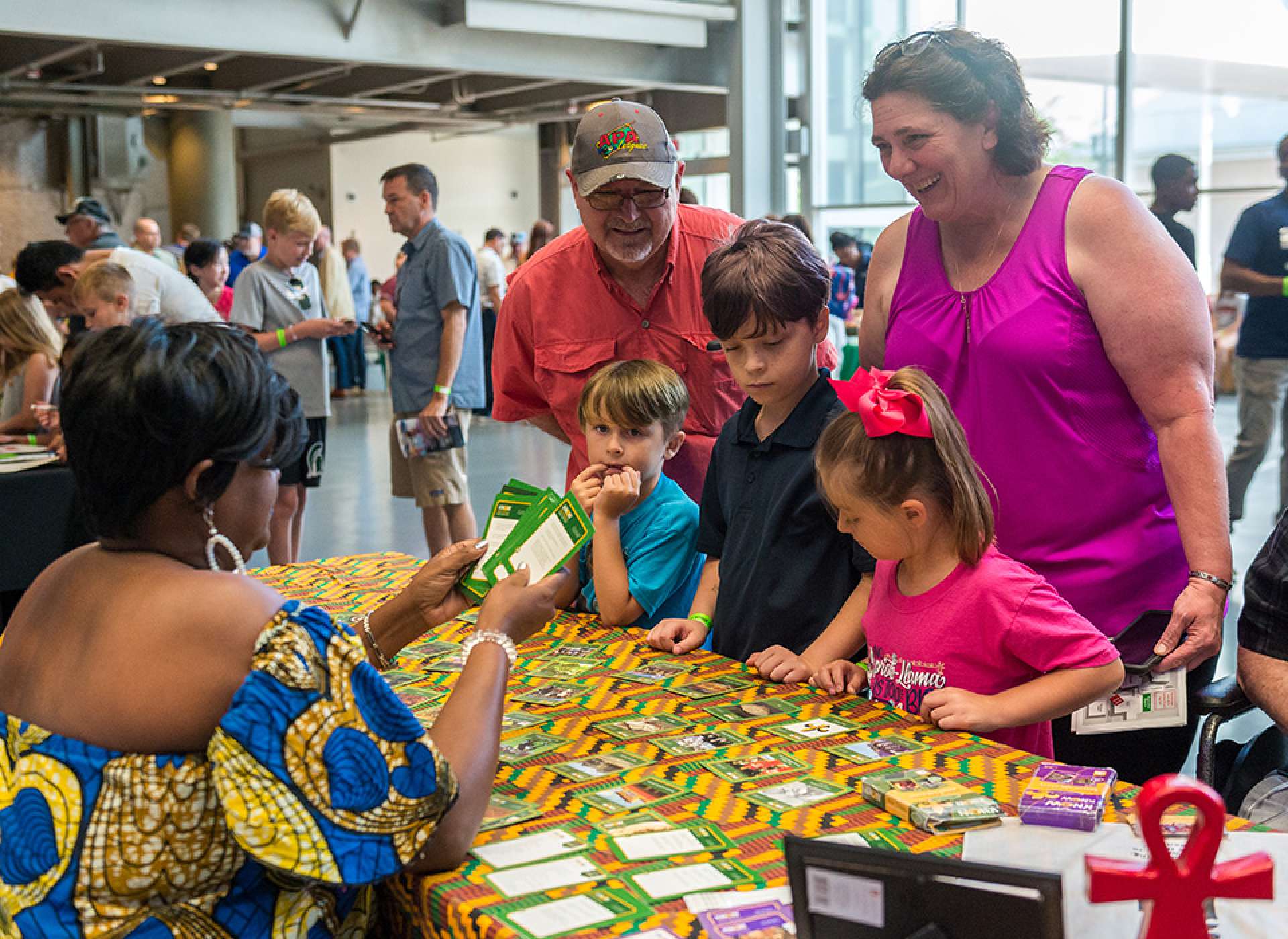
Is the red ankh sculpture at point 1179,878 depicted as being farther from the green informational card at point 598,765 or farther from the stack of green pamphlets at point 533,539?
the stack of green pamphlets at point 533,539

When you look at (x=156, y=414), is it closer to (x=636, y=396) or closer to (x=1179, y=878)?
(x=1179, y=878)

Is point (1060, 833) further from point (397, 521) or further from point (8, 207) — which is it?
point (8, 207)

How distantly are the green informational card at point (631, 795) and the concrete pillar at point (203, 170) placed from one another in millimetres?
17039

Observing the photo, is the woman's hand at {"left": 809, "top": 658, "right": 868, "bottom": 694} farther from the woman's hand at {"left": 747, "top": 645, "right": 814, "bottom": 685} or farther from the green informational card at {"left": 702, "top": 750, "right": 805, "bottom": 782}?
the green informational card at {"left": 702, "top": 750, "right": 805, "bottom": 782}

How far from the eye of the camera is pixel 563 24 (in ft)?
36.3

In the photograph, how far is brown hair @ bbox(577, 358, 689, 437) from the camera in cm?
260

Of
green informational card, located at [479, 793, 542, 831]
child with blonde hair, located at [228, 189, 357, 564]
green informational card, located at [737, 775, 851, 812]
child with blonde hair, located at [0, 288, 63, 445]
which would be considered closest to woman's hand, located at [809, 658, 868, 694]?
green informational card, located at [737, 775, 851, 812]

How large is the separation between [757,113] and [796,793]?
11.2m

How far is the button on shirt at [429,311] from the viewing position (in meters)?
5.58

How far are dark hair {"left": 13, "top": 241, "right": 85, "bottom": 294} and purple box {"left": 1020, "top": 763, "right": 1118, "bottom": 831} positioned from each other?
5120mm

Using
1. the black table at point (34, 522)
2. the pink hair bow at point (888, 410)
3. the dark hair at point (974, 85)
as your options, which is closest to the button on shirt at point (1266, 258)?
the dark hair at point (974, 85)

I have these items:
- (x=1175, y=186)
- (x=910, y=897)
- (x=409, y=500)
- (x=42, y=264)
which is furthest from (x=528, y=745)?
(x=409, y=500)

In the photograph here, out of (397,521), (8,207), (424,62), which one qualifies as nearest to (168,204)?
(8,207)

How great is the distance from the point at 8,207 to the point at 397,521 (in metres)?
14.7
